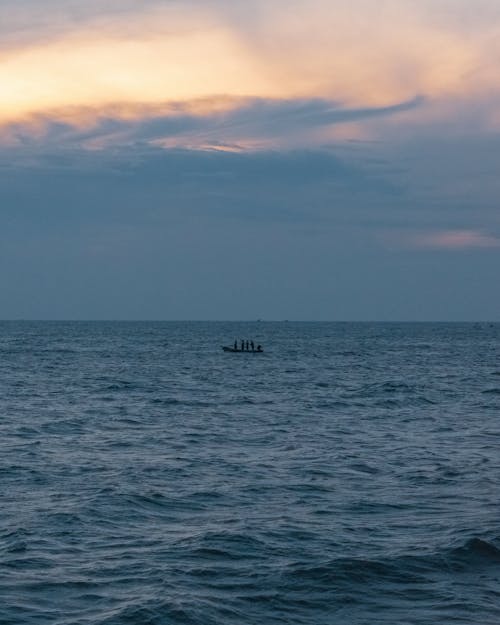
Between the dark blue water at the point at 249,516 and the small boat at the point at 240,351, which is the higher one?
the small boat at the point at 240,351

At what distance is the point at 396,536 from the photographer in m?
20.6

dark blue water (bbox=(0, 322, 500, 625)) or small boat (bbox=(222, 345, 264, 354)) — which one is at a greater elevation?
small boat (bbox=(222, 345, 264, 354))

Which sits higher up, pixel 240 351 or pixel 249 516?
pixel 240 351

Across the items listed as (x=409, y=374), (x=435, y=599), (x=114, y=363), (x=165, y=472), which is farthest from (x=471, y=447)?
(x=114, y=363)

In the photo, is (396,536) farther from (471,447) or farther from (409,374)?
(409,374)

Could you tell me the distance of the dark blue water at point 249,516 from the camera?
53.2 ft

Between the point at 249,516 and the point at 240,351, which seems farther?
the point at 240,351

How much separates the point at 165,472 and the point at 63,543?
9010mm

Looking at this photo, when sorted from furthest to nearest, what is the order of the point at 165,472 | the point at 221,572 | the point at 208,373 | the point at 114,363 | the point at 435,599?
the point at 114,363
the point at 208,373
the point at 165,472
the point at 221,572
the point at 435,599

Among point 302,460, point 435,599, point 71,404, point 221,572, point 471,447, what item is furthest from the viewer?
point 71,404

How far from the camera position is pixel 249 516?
2252 cm

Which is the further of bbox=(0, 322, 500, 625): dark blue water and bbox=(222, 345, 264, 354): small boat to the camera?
bbox=(222, 345, 264, 354): small boat

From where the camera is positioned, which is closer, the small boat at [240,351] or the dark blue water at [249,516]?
the dark blue water at [249,516]

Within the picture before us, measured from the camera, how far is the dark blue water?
16203 millimetres
